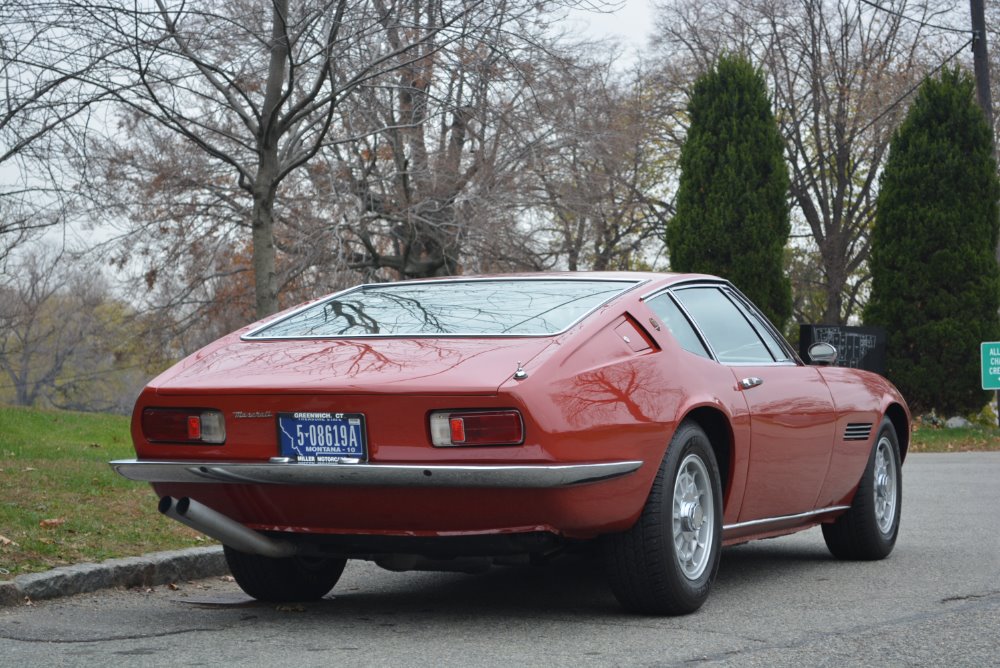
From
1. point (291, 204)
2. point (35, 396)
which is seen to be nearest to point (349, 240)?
point (291, 204)

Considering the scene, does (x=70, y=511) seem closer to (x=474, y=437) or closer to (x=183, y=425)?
(x=183, y=425)

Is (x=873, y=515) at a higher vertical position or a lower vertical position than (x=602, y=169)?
lower

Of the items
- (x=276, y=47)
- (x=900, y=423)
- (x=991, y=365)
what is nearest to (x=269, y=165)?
(x=276, y=47)

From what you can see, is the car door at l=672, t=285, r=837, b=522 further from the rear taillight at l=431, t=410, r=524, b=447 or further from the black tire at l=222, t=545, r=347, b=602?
the black tire at l=222, t=545, r=347, b=602

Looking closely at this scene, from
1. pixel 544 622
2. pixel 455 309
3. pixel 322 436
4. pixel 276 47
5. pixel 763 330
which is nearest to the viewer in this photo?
pixel 322 436

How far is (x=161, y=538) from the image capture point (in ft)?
22.9

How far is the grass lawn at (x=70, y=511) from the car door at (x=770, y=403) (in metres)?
3.05

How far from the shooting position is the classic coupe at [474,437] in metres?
4.39

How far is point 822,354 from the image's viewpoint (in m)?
6.62

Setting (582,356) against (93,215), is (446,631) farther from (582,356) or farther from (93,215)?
(93,215)

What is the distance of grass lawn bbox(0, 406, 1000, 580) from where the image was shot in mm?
6191

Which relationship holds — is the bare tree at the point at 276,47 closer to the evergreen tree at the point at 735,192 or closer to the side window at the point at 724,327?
the side window at the point at 724,327

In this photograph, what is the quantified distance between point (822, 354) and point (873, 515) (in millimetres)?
936

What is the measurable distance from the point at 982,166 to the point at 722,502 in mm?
18944
